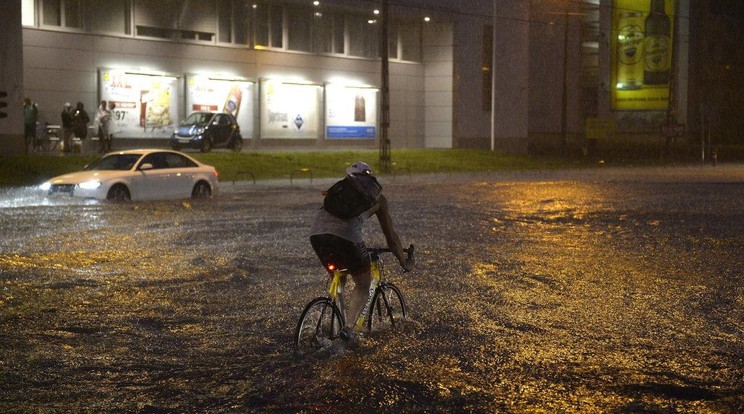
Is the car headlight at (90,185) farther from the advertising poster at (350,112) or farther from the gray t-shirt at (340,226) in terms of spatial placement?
the advertising poster at (350,112)

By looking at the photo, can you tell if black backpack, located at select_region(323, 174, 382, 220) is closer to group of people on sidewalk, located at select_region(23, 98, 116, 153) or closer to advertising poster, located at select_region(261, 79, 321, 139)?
group of people on sidewalk, located at select_region(23, 98, 116, 153)

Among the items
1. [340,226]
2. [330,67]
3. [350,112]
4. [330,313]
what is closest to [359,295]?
[330,313]

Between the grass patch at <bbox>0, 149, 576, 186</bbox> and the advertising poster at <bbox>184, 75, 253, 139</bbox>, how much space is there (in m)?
4.72

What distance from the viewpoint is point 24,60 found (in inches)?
1556

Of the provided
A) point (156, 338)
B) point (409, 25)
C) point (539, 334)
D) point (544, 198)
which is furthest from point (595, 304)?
point (409, 25)

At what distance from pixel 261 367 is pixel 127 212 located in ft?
45.3

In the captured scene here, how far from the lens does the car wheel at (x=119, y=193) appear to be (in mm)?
23573

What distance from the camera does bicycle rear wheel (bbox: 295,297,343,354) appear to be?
8.21 metres

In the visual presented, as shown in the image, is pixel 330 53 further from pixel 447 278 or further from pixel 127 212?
pixel 447 278

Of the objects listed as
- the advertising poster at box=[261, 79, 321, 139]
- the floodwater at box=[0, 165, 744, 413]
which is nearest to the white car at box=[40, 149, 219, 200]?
the floodwater at box=[0, 165, 744, 413]

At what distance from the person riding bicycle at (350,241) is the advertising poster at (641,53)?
58827mm

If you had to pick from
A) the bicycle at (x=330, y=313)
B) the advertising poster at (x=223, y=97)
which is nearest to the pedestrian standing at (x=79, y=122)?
the advertising poster at (x=223, y=97)

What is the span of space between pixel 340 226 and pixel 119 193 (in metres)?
16.6

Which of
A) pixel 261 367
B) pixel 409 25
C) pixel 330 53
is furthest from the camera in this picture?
pixel 409 25
